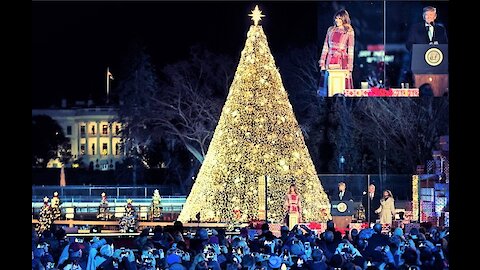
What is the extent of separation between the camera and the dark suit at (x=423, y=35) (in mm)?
26634

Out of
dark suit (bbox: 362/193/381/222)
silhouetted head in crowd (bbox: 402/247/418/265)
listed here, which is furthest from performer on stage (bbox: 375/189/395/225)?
silhouetted head in crowd (bbox: 402/247/418/265)

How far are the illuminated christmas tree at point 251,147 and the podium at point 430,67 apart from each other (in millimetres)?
4322

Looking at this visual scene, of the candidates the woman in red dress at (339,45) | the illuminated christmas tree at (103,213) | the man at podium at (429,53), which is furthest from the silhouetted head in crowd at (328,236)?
the illuminated christmas tree at (103,213)

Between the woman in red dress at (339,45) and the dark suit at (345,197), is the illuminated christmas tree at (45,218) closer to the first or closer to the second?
the dark suit at (345,197)

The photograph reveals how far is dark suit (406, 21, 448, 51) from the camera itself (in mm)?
26634

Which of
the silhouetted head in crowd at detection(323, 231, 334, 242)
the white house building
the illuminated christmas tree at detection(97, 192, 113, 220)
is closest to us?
the silhouetted head in crowd at detection(323, 231, 334, 242)

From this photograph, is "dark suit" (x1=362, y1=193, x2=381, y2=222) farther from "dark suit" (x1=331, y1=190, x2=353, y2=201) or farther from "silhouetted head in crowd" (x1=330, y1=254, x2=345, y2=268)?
"silhouetted head in crowd" (x1=330, y1=254, x2=345, y2=268)

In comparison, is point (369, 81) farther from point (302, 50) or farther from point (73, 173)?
point (73, 173)

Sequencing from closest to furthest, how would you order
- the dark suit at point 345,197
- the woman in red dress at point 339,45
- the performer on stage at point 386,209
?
the performer on stage at point 386,209, the dark suit at point 345,197, the woman in red dress at point 339,45

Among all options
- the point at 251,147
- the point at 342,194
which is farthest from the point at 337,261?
the point at 251,147

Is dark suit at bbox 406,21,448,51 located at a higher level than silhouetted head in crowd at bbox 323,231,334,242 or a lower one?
higher

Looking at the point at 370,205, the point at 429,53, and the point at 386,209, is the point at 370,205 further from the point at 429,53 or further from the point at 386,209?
the point at 429,53

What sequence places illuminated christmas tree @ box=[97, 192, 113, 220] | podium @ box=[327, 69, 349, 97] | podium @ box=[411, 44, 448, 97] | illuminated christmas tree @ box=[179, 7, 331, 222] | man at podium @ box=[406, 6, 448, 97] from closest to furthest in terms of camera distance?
illuminated christmas tree @ box=[179, 7, 331, 222] → man at podium @ box=[406, 6, 448, 97] → podium @ box=[411, 44, 448, 97] → podium @ box=[327, 69, 349, 97] → illuminated christmas tree @ box=[97, 192, 113, 220]

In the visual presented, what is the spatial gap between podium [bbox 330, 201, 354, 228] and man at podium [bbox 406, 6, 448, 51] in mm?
5208
